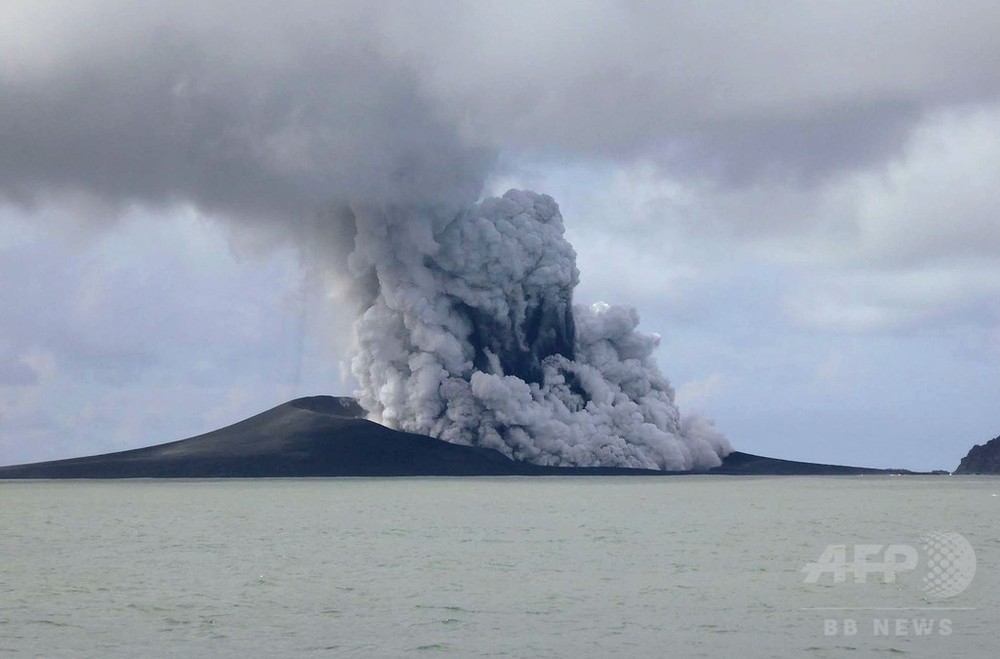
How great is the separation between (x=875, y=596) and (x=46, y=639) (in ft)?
67.8

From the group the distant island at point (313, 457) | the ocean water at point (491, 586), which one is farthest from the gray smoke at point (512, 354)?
the ocean water at point (491, 586)

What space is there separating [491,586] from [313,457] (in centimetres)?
13044

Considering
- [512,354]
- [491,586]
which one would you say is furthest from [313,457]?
[491,586]

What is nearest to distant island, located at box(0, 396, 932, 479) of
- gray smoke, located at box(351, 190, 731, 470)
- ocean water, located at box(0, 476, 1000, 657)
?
gray smoke, located at box(351, 190, 731, 470)

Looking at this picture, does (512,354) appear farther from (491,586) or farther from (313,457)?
(491,586)

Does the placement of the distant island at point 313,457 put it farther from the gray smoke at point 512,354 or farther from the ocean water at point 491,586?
the ocean water at point 491,586

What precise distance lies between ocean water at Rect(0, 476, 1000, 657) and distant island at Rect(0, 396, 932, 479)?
2770 inches

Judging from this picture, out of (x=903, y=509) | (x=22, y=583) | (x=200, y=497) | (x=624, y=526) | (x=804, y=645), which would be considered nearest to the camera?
(x=804, y=645)

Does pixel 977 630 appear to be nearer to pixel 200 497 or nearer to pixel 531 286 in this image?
pixel 200 497

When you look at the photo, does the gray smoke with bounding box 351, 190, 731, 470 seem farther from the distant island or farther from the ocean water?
the ocean water

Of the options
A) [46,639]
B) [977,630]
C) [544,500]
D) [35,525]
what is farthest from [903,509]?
[46,639]

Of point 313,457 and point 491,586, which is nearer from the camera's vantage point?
point 491,586

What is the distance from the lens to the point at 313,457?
168 metres

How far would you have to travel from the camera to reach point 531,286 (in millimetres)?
154875
